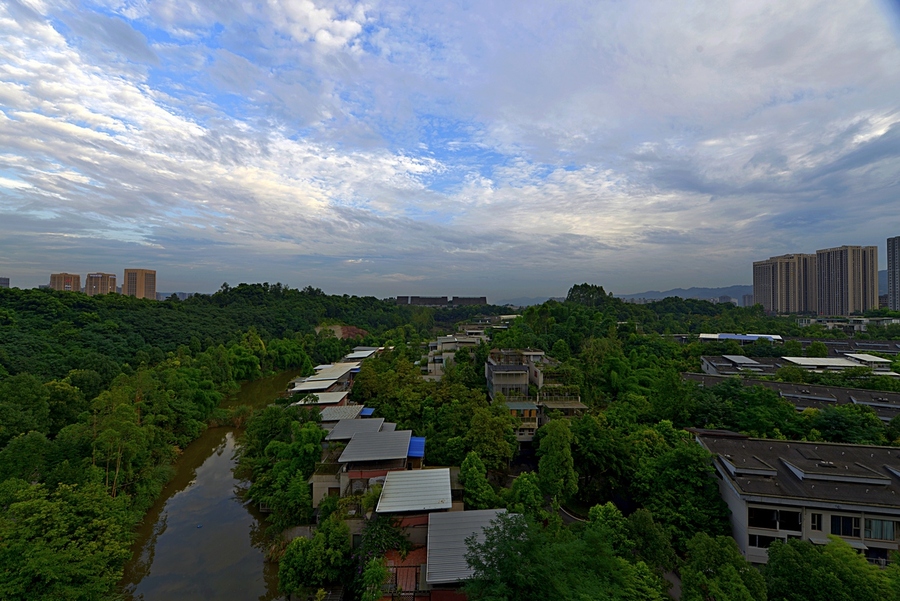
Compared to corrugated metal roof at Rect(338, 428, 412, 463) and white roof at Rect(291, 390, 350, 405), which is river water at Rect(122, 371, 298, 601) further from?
white roof at Rect(291, 390, 350, 405)

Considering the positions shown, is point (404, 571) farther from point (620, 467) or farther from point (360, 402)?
point (360, 402)

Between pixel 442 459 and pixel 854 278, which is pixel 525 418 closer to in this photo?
pixel 442 459

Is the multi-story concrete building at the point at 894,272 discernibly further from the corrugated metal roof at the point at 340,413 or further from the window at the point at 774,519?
the corrugated metal roof at the point at 340,413

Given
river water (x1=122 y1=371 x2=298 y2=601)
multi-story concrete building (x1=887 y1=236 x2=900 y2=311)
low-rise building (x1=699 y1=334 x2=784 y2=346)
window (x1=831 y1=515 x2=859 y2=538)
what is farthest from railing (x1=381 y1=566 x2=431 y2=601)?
multi-story concrete building (x1=887 y1=236 x2=900 y2=311)

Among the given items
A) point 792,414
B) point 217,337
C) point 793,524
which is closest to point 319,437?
point 793,524

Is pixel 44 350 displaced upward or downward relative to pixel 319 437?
upward

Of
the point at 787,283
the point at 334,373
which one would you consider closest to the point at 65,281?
the point at 334,373
